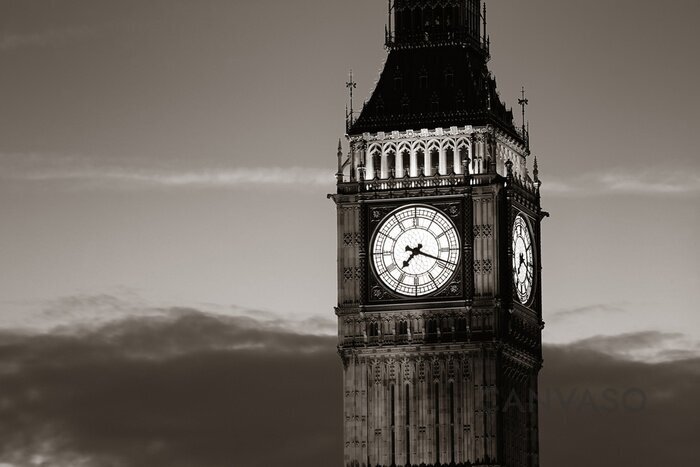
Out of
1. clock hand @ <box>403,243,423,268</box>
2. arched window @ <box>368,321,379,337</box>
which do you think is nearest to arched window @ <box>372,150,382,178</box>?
clock hand @ <box>403,243,423,268</box>

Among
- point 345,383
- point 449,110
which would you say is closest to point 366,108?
point 449,110

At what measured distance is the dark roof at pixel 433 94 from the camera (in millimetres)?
119938

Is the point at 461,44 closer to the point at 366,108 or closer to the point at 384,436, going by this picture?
the point at 366,108

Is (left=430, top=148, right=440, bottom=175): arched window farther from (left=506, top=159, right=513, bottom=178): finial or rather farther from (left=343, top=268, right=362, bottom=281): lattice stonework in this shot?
(left=343, top=268, right=362, bottom=281): lattice stonework

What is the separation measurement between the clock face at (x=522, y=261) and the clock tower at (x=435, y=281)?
79mm

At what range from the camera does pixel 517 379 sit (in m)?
121

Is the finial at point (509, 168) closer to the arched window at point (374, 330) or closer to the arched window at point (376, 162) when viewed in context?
the arched window at point (376, 162)

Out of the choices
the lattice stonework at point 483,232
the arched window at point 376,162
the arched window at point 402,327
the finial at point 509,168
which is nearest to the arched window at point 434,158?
the arched window at point 376,162

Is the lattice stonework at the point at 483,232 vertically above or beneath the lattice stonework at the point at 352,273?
above

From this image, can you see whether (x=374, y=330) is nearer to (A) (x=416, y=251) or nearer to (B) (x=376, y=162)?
(A) (x=416, y=251)

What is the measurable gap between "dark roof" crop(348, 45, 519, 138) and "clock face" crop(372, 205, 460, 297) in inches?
147

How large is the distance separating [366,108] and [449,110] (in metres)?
3.50

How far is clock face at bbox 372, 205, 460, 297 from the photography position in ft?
388

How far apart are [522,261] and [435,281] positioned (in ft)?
14.0
